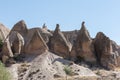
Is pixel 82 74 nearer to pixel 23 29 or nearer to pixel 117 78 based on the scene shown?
pixel 117 78

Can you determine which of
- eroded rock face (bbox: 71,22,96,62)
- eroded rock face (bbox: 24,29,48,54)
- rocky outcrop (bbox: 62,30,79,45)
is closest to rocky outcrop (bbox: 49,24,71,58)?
eroded rock face (bbox: 71,22,96,62)

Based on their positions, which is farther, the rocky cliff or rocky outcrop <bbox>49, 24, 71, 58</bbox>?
rocky outcrop <bbox>49, 24, 71, 58</bbox>

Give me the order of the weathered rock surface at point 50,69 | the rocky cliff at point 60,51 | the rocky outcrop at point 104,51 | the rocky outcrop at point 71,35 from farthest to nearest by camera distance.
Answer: the rocky outcrop at point 71,35 < the rocky outcrop at point 104,51 < the rocky cliff at point 60,51 < the weathered rock surface at point 50,69

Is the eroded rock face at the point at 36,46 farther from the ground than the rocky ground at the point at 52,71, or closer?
farther from the ground

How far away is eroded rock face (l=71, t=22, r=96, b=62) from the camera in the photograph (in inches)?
2304

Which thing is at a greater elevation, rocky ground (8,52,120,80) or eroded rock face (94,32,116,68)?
eroded rock face (94,32,116,68)

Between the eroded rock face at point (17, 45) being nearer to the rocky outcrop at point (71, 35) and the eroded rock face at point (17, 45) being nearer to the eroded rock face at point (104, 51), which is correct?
the eroded rock face at point (104, 51)

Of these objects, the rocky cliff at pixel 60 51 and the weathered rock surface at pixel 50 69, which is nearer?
the weathered rock surface at pixel 50 69

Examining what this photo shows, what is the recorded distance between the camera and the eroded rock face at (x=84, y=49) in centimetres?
5853

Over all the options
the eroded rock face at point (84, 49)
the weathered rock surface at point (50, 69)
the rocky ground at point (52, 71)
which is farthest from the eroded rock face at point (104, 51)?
the weathered rock surface at point (50, 69)

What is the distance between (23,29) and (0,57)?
38.6 feet

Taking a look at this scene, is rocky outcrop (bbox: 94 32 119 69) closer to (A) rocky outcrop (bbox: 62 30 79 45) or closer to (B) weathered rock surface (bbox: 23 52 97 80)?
(B) weathered rock surface (bbox: 23 52 97 80)

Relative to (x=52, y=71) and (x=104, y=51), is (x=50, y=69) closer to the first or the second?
(x=52, y=71)

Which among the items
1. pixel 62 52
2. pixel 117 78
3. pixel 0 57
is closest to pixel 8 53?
pixel 0 57
